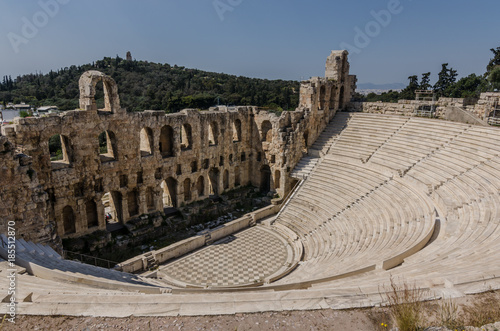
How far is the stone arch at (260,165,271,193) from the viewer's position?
87.6 ft

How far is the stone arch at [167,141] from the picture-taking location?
2134 cm

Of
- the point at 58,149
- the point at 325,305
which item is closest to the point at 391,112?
the point at 325,305

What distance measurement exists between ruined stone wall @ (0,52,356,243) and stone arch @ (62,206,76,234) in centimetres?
5

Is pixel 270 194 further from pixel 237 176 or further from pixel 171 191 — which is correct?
pixel 171 191

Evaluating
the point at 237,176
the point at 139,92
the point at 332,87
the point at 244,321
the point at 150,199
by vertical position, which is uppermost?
the point at 139,92

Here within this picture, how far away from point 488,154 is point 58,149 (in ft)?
153

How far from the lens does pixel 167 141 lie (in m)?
21.8

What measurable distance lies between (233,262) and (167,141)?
30.8 feet

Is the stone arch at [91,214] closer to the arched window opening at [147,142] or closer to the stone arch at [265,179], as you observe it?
the arched window opening at [147,142]

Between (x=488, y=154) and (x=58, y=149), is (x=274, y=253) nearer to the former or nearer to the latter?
(x=488, y=154)

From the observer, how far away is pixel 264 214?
23.0m

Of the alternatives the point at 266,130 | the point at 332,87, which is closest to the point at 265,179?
the point at 266,130

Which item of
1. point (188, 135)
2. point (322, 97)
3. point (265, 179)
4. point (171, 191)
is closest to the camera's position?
point (188, 135)

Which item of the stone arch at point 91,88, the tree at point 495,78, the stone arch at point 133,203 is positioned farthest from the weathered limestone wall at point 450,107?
the stone arch at point 91,88
